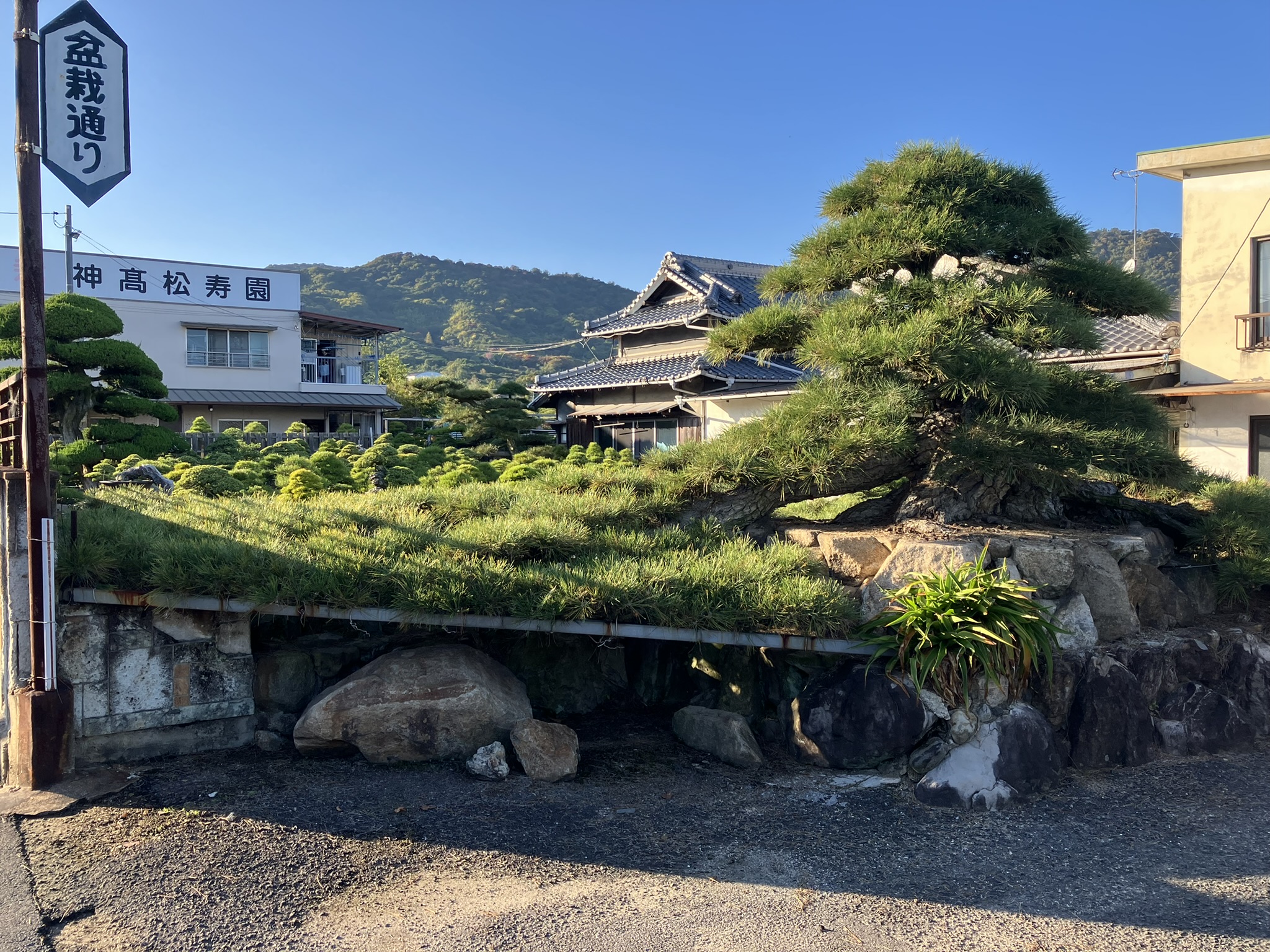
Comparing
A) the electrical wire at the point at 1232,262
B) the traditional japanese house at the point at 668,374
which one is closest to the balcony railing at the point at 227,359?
the traditional japanese house at the point at 668,374

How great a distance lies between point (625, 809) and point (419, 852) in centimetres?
124

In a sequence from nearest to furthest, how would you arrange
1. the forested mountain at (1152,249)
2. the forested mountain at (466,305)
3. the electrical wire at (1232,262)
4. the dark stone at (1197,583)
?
the dark stone at (1197,583)
the electrical wire at (1232,262)
the forested mountain at (1152,249)
the forested mountain at (466,305)

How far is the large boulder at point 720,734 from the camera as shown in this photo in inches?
233

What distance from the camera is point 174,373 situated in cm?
2889

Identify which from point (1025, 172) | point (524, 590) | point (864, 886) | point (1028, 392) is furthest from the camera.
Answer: point (1025, 172)

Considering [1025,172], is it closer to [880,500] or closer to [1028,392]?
[1028,392]

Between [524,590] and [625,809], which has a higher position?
[524,590]

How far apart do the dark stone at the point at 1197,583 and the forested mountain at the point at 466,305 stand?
56254mm

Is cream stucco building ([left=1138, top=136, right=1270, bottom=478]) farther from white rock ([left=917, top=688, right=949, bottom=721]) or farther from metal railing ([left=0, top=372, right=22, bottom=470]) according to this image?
metal railing ([left=0, top=372, right=22, bottom=470])

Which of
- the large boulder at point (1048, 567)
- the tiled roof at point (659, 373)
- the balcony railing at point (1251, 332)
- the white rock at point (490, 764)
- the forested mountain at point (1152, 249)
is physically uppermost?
the forested mountain at point (1152, 249)

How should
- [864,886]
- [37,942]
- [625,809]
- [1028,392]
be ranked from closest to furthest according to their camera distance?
[37,942], [864,886], [625,809], [1028,392]

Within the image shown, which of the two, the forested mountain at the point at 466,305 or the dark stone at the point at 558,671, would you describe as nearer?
the dark stone at the point at 558,671

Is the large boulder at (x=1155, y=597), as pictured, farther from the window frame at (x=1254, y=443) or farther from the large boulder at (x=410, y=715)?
the window frame at (x=1254, y=443)

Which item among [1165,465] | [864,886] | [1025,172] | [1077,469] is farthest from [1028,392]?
[864,886]
